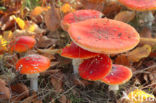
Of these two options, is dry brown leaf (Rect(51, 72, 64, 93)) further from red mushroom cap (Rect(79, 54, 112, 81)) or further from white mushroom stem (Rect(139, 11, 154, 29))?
white mushroom stem (Rect(139, 11, 154, 29))

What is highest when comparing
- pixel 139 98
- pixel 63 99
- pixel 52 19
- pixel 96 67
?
pixel 52 19

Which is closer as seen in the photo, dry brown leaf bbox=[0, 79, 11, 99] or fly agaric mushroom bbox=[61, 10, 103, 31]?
dry brown leaf bbox=[0, 79, 11, 99]

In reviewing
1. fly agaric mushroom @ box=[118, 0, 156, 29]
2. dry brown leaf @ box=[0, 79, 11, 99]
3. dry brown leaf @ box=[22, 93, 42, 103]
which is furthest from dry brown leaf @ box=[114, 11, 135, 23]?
dry brown leaf @ box=[0, 79, 11, 99]

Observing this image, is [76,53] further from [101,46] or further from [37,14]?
[37,14]

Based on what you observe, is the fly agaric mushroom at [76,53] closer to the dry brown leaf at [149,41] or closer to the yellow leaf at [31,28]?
the dry brown leaf at [149,41]

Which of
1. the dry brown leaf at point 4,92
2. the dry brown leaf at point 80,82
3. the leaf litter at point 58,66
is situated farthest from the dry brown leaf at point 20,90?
the dry brown leaf at point 80,82

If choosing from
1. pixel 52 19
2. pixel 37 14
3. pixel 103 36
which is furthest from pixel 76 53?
pixel 37 14
